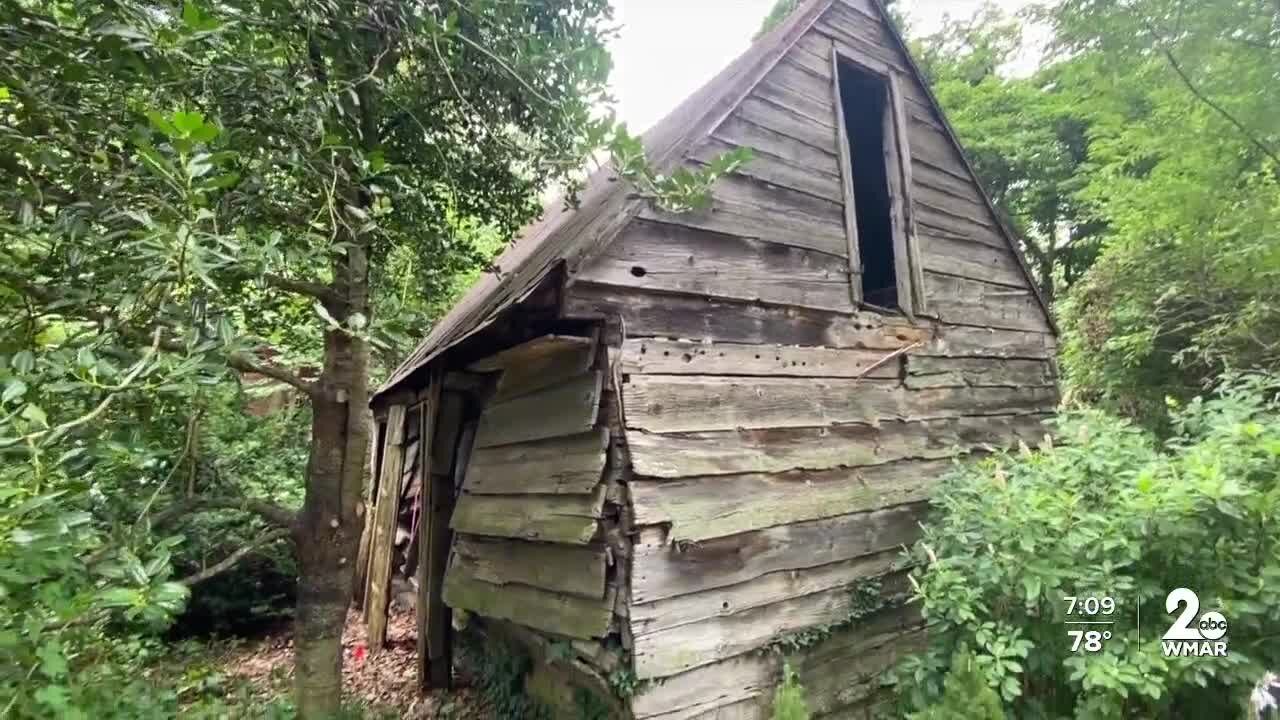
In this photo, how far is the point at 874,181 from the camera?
23.6 ft

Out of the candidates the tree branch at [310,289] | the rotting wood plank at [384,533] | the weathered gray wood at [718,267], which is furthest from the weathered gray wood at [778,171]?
the rotting wood plank at [384,533]

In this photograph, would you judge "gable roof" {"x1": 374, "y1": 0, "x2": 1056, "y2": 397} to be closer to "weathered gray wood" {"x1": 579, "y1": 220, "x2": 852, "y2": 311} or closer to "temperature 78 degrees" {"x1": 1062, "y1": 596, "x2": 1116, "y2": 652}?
"weathered gray wood" {"x1": 579, "y1": 220, "x2": 852, "y2": 311}

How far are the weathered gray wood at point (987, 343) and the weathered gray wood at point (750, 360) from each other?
2.26ft

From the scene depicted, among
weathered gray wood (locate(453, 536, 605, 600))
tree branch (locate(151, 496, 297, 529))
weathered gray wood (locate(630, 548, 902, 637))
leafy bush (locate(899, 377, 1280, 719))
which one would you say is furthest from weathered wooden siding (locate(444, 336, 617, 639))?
leafy bush (locate(899, 377, 1280, 719))

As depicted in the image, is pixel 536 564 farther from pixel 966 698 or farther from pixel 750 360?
pixel 966 698

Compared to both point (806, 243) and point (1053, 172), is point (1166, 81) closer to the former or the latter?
point (806, 243)

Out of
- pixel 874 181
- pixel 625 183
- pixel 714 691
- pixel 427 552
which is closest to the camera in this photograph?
pixel 714 691

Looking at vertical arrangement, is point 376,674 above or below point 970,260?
below

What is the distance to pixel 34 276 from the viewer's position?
2742 mm

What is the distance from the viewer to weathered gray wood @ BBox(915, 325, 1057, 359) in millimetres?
5762

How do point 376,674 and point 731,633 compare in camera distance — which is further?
point 376,674

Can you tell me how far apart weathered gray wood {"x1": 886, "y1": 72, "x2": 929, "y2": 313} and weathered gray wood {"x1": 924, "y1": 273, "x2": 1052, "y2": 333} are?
0.54ft

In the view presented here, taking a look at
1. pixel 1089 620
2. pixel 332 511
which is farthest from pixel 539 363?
pixel 1089 620

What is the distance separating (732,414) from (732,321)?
0.64 metres
